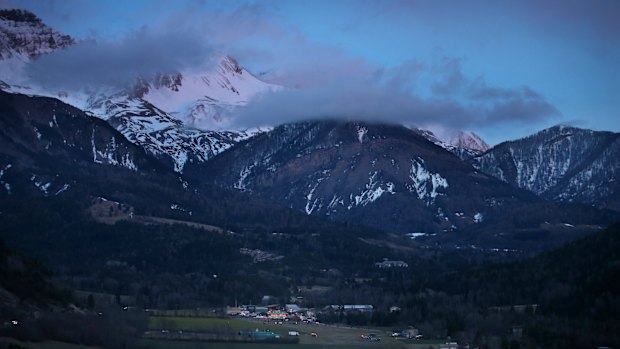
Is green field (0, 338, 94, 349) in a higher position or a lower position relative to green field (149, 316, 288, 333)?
lower

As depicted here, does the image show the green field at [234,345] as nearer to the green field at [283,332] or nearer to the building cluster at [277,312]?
the green field at [283,332]

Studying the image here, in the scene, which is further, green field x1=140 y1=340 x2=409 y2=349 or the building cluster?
the building cluster

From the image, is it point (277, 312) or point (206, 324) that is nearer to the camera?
point (206, 324)

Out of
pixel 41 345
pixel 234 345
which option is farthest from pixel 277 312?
pixel 41 345

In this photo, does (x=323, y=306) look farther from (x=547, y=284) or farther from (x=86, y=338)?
(x=86, y=338)

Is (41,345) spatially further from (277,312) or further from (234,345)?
(277,312)

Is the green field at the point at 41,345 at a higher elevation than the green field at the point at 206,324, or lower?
lower

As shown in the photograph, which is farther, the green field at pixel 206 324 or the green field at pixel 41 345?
the green field at pixel 206 324

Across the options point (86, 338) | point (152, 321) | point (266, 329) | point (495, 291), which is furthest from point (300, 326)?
point (86, 338)

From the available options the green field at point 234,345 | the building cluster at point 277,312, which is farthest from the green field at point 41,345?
the building cluster at point 277,312

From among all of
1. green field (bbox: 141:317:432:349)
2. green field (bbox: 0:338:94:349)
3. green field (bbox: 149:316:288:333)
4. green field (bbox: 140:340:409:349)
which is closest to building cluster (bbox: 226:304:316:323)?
green field (bbox: 141:317:432:349)

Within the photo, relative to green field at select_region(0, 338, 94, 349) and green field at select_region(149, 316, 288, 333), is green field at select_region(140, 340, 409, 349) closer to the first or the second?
green field at select_region(0, 338, 94, 349)
